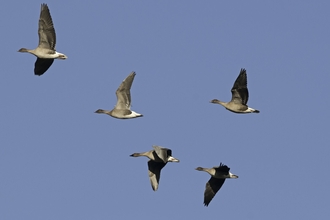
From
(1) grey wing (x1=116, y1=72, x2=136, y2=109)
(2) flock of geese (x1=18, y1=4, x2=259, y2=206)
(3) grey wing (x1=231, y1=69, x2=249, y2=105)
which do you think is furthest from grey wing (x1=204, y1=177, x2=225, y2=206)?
(1) grey wing (x1=116, y1=72, x2=136, y2=109)

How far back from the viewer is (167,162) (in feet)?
181

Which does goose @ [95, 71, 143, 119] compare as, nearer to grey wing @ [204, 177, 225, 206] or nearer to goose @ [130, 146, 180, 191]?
goose @ [130, 146, 180, 191]

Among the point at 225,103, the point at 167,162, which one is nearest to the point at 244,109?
the point at 225,103

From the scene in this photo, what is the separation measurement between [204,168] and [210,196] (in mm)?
1462

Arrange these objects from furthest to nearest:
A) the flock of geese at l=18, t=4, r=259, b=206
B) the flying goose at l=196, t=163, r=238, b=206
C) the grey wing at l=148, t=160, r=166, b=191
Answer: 1. the flying goose at l=196, t=163, r=238, b=206
2. the grey wing at l=148, t=160, r=166, b=191
3. the flock of geese at l=18, t=4, r=259, b=206

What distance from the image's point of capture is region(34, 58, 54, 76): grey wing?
55219 millimetres

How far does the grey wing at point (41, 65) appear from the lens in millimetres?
55219

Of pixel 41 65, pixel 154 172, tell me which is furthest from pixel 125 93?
pixel 41 65

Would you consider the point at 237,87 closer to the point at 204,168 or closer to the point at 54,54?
the point at 204,168

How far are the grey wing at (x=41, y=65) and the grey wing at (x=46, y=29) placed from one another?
130cm

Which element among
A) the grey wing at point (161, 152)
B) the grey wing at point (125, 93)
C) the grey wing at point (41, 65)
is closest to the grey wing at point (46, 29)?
the grey wing at point (41, 65)

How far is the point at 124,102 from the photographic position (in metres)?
55.0

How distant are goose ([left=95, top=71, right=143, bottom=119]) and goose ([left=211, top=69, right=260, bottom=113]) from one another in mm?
4640

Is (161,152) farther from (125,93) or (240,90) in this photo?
(240,90)
